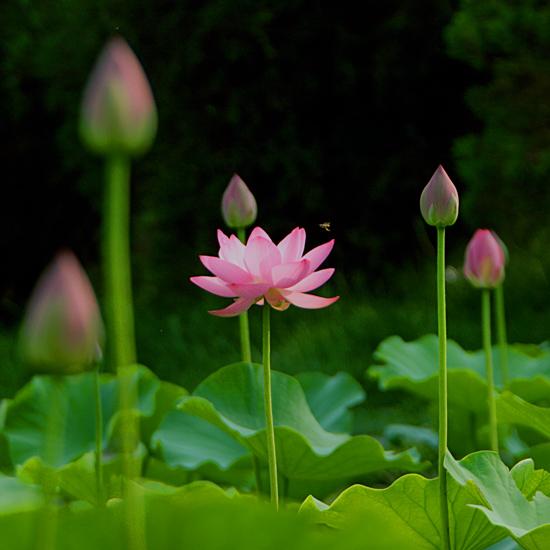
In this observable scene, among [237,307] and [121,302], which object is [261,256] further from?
[121,302]

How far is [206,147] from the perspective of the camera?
10.9 ft

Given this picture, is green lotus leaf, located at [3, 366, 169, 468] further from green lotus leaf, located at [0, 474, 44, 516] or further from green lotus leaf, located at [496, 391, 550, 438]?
green lotus leaf, located at [496, 391, 550, 438]

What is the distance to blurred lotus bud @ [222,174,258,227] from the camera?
0.94 meters

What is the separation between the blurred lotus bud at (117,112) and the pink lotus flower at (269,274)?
0.28m

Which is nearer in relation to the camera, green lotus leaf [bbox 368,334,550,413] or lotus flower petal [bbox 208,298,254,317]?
lotus flower petal [bbox 208,298,254,317]

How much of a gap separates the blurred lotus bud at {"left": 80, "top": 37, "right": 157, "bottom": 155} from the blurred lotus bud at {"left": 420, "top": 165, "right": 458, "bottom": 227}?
0.38 metres

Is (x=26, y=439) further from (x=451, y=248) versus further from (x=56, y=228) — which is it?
(x=56, y=228)

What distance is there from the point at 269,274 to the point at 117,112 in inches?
12.6

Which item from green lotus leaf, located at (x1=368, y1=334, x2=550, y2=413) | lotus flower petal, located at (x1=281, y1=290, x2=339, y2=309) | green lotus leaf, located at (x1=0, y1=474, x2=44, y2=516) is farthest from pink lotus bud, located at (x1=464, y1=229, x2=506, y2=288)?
green lotus leaf, located at (x1=0, y1=474, x2=44, y2=516)

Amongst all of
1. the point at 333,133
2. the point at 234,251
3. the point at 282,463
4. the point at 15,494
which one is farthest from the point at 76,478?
the point at 333,133

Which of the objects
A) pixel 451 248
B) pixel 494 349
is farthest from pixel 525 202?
pixel 494 349

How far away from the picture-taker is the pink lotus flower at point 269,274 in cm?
64

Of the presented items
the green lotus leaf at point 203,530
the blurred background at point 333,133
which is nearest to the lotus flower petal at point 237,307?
the green lotus leaf at point 203,530

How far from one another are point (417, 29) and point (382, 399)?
1.92m
